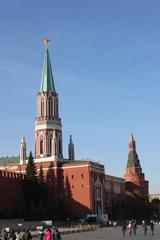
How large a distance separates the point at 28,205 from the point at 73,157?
60.5 ft

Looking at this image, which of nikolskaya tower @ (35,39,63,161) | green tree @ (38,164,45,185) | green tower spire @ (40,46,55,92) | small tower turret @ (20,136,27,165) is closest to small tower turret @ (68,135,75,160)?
nikolskaya tower @ (35,39,63,161)

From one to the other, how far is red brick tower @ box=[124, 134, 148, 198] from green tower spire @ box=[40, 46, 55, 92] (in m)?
34.3

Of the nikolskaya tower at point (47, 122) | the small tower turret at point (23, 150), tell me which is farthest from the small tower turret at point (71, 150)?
the small tower turret at point (23, 150)

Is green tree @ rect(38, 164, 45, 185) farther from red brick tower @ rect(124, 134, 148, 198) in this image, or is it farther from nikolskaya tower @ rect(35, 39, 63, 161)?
red brick tower @ rect(124, 134, 148, 198)

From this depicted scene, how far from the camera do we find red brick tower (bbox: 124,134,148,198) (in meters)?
109

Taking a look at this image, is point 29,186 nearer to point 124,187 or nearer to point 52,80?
point 52,80

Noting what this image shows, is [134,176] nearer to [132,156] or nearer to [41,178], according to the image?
[132,156]

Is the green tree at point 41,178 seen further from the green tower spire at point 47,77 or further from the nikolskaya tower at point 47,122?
the green tower spire at point 47,77

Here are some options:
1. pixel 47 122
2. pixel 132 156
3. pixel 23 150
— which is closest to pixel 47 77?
pixel 47 122

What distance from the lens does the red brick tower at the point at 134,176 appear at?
109m

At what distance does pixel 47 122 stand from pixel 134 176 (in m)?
35.0

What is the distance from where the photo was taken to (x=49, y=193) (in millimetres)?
79125

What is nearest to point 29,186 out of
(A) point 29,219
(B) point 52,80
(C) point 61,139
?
(A) point 29,219

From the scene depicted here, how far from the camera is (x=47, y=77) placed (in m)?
85.1
